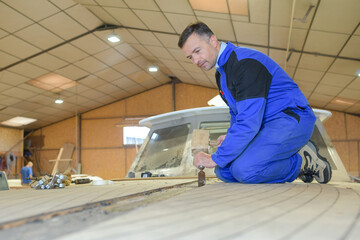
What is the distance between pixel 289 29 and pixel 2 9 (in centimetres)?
583

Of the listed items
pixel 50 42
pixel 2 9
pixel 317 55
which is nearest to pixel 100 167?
pixel 50 42

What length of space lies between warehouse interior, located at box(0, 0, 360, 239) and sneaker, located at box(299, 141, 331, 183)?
28 centimetres

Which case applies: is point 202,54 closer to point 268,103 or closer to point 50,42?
point 268,103

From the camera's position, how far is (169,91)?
47.1ft

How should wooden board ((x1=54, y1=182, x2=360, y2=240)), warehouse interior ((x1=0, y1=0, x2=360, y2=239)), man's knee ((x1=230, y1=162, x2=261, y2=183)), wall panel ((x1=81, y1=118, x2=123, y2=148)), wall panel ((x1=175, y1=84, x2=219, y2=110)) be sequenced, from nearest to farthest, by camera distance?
wooden board ((x1=54, y1=182, x2=360, y2=240))
warehouse interior ((x1=0, y1=0, x2=360, y2=239))
man's knee ((x1=230, y1=162, x2=261, y2=183))
wall panel ((x1=175, y1=84, x2=219, y2=110))
wall panel ((x1=81, y1=118, x2=123, y2=148))

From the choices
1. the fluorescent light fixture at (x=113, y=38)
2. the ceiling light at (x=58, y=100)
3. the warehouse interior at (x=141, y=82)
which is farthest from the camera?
the ceiling light at (x=58, y=100)

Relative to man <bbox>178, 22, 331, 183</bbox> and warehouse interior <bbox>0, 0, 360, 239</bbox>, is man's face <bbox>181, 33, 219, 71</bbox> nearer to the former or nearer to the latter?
man <bbox>178, 22, 331, 183</bbox>

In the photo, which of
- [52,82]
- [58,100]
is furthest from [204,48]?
[58,100]

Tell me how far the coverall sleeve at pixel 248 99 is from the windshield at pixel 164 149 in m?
1.79

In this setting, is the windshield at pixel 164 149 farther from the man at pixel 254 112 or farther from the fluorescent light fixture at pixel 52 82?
the fluorescent light fixture at pixel 52 82

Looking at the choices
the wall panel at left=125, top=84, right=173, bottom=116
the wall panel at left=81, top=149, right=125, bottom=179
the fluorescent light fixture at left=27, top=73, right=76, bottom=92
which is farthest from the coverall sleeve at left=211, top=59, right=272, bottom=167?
the wall panel at left=81, top=149, right=125, bottom=179

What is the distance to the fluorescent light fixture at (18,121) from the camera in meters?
13.0

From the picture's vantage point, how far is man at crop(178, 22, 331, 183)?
6.08 feet

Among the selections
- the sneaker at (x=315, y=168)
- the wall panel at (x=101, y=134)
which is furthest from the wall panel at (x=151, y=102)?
the sneaker at (x=315, y=168)
